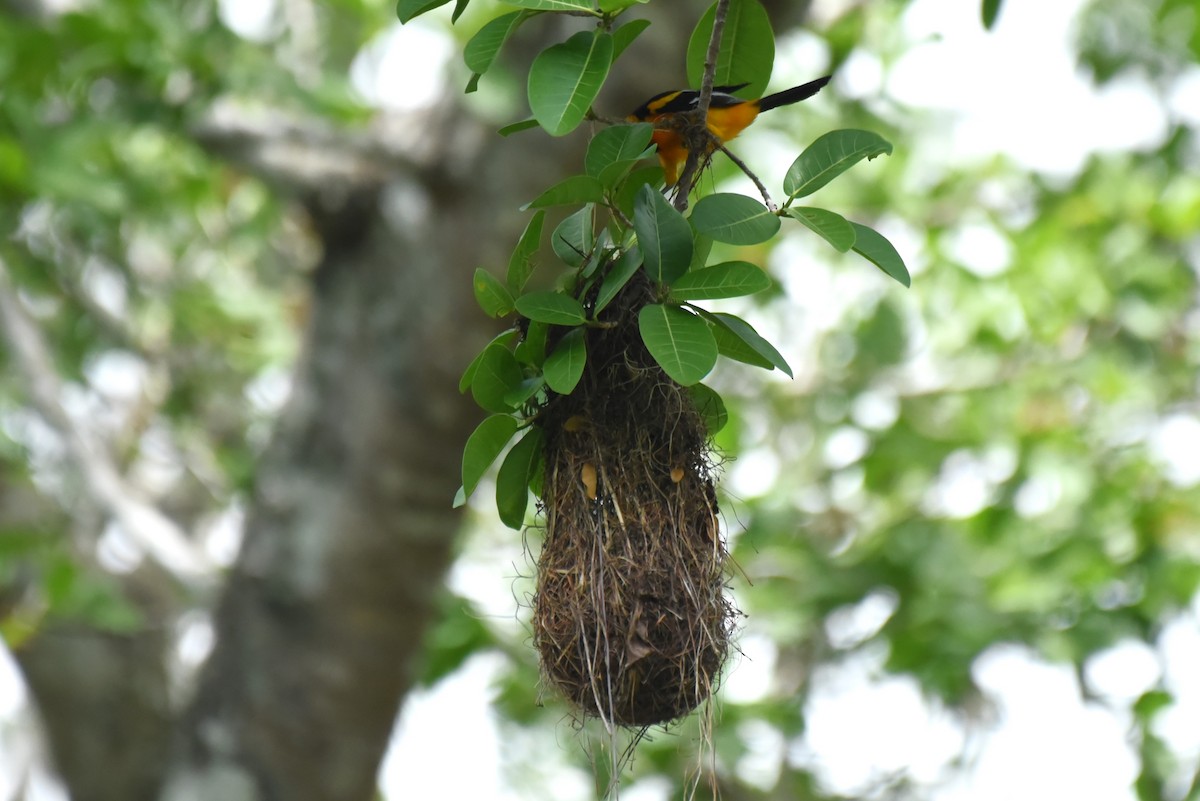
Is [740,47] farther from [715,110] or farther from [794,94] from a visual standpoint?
[715,110]

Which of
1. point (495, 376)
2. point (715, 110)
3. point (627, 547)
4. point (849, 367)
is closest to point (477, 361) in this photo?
point (495, 376)

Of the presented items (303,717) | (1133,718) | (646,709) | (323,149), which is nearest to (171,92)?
(323,149)

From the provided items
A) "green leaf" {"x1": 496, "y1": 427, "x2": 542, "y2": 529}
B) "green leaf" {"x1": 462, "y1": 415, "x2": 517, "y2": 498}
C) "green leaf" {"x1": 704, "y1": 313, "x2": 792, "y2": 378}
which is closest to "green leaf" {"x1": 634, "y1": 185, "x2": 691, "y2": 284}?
"green leaf" {"x1": 704, "y1": 313, "x2": 792, "y2": 378}

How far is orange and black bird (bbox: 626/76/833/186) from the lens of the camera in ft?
7.20

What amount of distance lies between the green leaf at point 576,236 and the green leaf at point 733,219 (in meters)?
0.23

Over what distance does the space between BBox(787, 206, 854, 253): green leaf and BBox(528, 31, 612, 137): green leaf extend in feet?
0.97

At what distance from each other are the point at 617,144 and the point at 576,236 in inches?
7.3

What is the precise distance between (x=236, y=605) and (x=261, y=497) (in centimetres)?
38

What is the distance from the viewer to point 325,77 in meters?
4.80

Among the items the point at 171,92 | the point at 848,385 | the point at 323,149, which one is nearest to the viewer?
the point at 171,92

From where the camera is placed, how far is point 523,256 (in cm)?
176

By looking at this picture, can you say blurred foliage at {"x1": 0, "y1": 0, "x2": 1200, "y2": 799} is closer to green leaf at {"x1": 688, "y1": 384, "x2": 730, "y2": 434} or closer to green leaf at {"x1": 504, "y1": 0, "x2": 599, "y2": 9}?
green leaf at {"x1": 688, "y1": 384, "x2": 730, "y2": 434}

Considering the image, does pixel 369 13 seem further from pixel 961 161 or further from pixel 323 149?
pixel 961 161

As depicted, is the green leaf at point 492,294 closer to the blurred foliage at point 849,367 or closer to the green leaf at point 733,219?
the green leaf at point 733,219
